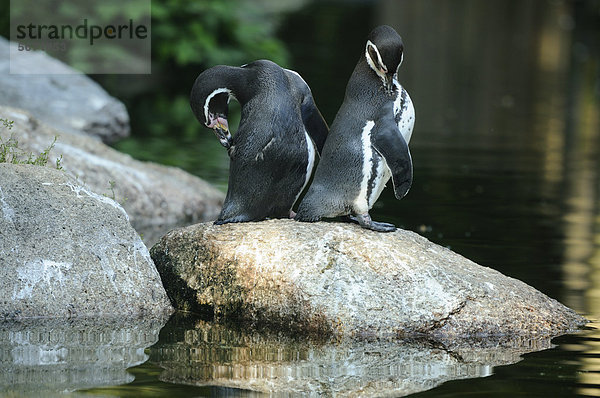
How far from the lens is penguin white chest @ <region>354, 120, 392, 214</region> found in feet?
23.3

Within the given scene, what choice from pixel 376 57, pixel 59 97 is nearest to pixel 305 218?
pixel 376 57

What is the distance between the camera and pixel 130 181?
10.7 metres

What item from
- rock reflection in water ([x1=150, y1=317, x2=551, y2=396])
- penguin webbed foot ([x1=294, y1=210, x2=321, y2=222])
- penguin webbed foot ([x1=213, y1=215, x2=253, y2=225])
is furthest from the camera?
penguin webbed foot ([x1=213, y1=215, x2=253, y2=225])

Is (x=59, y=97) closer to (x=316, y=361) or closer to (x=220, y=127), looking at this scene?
(x=220, y=127)

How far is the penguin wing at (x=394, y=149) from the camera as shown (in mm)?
6988

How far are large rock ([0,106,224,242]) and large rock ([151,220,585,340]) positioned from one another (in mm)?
2801

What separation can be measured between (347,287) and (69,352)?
1.71m

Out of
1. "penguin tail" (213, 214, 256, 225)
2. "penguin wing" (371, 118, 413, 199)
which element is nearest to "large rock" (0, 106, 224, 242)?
"penguin tail" (213, 214, 256, 225)

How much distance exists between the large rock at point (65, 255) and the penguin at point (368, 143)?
118 centimetres

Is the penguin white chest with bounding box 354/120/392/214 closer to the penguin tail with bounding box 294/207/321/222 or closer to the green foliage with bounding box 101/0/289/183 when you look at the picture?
the penguin tail with bounding box 294/207/321/222

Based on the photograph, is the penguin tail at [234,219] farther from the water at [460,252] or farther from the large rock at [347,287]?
the water at [460,252]

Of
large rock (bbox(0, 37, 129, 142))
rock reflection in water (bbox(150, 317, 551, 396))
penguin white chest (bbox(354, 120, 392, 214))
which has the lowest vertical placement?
rock reflection in water (bbox(150, 317, 551, 396))

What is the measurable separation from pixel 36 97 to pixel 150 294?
→ 780 centimetres

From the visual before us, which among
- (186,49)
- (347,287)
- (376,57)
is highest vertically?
(186,49)
